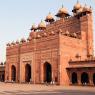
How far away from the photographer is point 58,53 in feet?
127

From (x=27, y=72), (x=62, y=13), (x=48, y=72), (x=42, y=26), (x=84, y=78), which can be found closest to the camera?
(x=84, y=78)

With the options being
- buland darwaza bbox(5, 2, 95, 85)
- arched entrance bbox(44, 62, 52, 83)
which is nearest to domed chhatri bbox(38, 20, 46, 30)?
buland darwaza bbox(5, 2, 95, 85)

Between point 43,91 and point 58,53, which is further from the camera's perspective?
point 58,53

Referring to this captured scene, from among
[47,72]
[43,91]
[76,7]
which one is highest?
[76,7]

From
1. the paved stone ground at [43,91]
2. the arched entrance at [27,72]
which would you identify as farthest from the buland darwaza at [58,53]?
the paved stone ground at [43,91]

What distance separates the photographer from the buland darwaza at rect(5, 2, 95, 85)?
37.9 m

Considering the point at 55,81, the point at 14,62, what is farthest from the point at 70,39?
the point at 14,62

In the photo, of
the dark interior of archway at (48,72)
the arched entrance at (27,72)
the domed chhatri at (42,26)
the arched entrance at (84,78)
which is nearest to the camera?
the arched entrance at (84,78)

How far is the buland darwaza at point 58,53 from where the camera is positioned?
37.9 meters

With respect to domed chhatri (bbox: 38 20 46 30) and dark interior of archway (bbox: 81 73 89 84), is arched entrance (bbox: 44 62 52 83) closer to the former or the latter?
dark interior of archway (bbox: 81 73 89 84)

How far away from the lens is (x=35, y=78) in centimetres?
4284

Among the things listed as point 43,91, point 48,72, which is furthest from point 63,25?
point 43,91

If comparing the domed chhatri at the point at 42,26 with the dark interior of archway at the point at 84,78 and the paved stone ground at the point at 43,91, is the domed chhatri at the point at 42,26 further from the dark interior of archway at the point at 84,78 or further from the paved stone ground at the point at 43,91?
the paved stone ground at the point at 43,91

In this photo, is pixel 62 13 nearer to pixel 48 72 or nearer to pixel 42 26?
pixel 42 26
